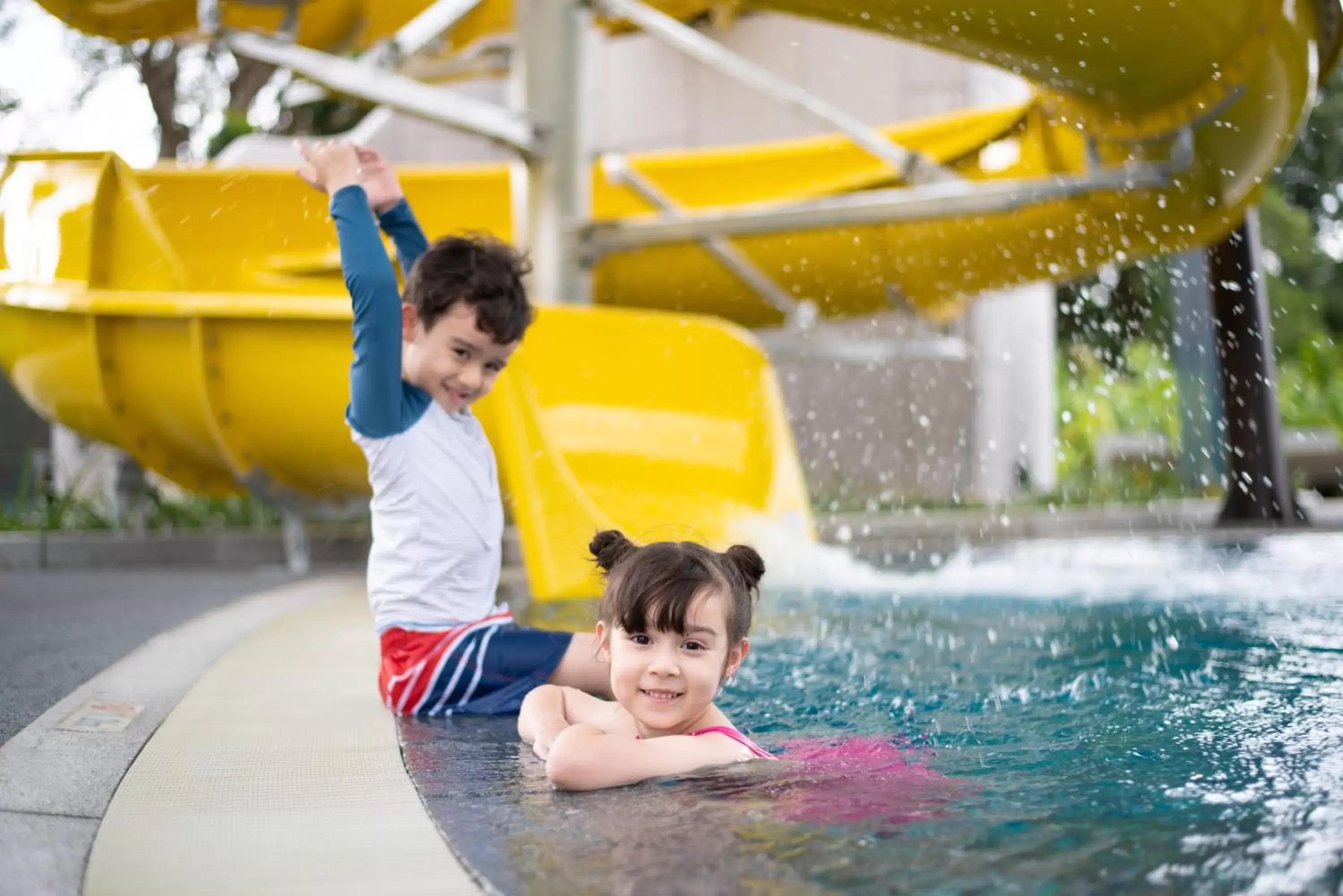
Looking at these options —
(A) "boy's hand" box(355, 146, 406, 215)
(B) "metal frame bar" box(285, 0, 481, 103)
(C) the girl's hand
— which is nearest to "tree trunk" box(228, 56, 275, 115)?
(B) "metal frame bar" box(285, 0, 481, 103)

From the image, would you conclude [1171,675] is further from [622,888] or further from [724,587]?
[622,888]

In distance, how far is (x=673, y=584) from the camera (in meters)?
1.62

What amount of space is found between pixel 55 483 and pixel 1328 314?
17.7 m

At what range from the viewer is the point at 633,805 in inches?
55.7

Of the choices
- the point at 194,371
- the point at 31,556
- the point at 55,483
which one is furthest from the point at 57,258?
the point at 55,483

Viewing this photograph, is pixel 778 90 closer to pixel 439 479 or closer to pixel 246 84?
pixel 439 479

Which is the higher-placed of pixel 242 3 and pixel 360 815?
pixel 242 3

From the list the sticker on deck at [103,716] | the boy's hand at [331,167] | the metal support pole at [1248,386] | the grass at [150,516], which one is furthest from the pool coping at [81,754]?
the metal support pole at [1248,386]

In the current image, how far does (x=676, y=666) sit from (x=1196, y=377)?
18.6 feet

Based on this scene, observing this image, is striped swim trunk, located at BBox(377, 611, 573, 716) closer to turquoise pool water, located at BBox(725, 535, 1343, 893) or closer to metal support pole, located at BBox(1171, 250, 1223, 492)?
turquoise pool water, located at BBox(725, 535, 1343, 893)

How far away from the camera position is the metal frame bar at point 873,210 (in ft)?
12.8

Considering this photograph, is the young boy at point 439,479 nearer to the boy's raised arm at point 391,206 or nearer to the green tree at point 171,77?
the boy's raised arm at point 391,206

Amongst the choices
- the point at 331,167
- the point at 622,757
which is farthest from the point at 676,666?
the point at 331,167

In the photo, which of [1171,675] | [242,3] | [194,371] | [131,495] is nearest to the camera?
[1171,675]
